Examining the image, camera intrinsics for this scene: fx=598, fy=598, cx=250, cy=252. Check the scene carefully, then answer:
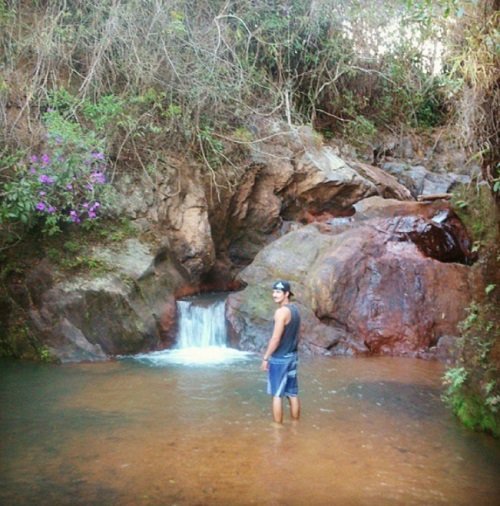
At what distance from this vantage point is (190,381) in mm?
8320

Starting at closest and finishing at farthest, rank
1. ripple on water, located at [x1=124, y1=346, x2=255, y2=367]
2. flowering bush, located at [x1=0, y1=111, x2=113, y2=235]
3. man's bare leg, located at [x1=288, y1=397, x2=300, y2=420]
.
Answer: man's bare leg, located at [x1=288, y1=397, x2=300, y2=420] → flowering bush, located at [x1=0, y1=111, x2=113, y2=235] → ripple on water, located at [x1=124, y1=346, x2=255, y2=367]

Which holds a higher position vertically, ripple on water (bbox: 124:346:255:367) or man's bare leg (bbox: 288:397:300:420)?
man's bare leg (bbox: 288:397:300:420)

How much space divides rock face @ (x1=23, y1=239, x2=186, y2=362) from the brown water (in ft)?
3.43

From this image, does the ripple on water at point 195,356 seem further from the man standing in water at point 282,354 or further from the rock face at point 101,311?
the man standing in water at point 282,354

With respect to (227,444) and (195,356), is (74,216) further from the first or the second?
(227,444)

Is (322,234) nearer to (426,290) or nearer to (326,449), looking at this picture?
(426,290)

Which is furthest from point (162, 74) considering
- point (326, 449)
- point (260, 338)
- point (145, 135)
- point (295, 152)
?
point (326, 449)

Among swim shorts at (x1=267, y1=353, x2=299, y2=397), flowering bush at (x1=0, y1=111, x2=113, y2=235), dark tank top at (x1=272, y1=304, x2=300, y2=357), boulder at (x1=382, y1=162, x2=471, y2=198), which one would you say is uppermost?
boulder at (x1=382, y1=162, x2=471, y2=198)

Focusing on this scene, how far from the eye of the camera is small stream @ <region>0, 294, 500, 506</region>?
4.79 m

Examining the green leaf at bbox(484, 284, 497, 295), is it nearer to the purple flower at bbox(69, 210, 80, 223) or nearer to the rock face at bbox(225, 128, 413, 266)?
the purple flower at bbox(69, 210, 80, 223)

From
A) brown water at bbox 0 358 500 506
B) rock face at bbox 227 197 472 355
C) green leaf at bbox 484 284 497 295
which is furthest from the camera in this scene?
rock face at bbox 227 197 472 355

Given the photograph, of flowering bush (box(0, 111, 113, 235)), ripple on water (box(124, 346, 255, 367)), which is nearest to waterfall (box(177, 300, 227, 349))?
→ ripple on water (box(124, 346, 255, 367))

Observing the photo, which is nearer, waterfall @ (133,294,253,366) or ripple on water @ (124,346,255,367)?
ripple on water @ (124,346,255,367)

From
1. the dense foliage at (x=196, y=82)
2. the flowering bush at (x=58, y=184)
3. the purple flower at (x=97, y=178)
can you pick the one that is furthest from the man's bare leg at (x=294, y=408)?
the purple flower at (x=97, y=178)
